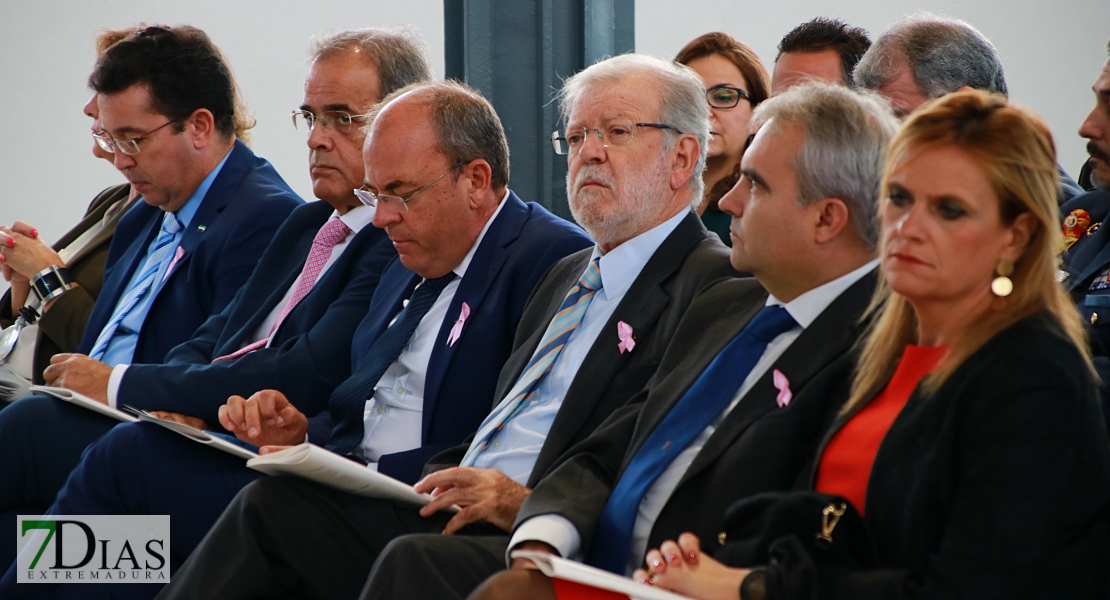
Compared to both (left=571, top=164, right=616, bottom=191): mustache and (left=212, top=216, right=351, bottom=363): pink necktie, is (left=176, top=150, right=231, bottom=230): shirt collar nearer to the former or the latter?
(left=212, top=216, right=351, bottom=363): pink necktie

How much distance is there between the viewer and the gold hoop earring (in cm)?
141

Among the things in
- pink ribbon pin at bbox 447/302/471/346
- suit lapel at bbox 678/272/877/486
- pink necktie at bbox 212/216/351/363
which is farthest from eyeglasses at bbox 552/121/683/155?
pink necktie at bbox 212/216/351/363

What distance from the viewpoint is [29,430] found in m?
2.85

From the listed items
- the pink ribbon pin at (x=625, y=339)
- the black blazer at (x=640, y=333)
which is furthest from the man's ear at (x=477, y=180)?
the pink ribbon pin at (x=625, y=339)

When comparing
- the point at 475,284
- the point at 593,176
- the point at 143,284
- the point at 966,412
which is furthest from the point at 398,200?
the point at 966,412

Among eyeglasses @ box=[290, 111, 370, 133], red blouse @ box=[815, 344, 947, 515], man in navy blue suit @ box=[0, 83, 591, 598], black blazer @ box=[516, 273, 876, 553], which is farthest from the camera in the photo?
eyeglasses @ box=[290, 111, 370, 133]

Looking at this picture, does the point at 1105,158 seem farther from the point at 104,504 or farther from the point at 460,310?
the point at 104,504

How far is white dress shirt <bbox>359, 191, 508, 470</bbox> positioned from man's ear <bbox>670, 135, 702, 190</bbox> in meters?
0.51

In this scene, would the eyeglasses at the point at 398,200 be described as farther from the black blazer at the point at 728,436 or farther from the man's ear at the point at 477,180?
the black blazer at the point at 728,436

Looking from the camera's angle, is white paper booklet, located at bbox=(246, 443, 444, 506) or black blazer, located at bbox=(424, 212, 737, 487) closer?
white paper booklet, located at bbox=(246, 443, 444, 506)

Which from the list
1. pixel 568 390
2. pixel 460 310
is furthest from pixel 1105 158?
pixel 460 310

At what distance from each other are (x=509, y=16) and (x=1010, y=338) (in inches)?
102

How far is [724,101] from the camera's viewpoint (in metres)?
3.16

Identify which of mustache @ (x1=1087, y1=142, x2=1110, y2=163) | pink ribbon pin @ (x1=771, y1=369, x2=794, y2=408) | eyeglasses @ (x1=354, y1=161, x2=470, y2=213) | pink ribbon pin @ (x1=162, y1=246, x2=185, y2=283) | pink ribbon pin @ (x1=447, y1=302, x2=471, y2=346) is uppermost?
mustache @ (x1=1087, y1=142, x2=1110, y2=163)
